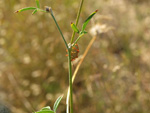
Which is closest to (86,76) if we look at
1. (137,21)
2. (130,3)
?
(137,21)

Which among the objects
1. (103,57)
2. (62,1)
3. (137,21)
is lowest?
(103,57)

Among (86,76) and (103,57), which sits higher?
(103,57)

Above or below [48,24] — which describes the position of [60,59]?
below

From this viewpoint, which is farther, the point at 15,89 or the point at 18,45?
the point at 18,45

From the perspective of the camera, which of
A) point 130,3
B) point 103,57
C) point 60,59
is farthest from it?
point 130,3

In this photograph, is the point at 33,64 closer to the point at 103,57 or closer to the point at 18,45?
the point at 18,45

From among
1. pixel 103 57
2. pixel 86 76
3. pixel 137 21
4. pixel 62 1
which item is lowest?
pixel 86 76

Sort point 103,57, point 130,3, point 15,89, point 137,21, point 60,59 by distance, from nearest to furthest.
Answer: point 15,89 < point 60,59 < point 103,57 < point 137,21 < point 130,3

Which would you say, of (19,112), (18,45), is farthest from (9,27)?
(19,112)

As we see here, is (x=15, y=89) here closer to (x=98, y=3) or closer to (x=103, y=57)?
(x=103, y=57)
